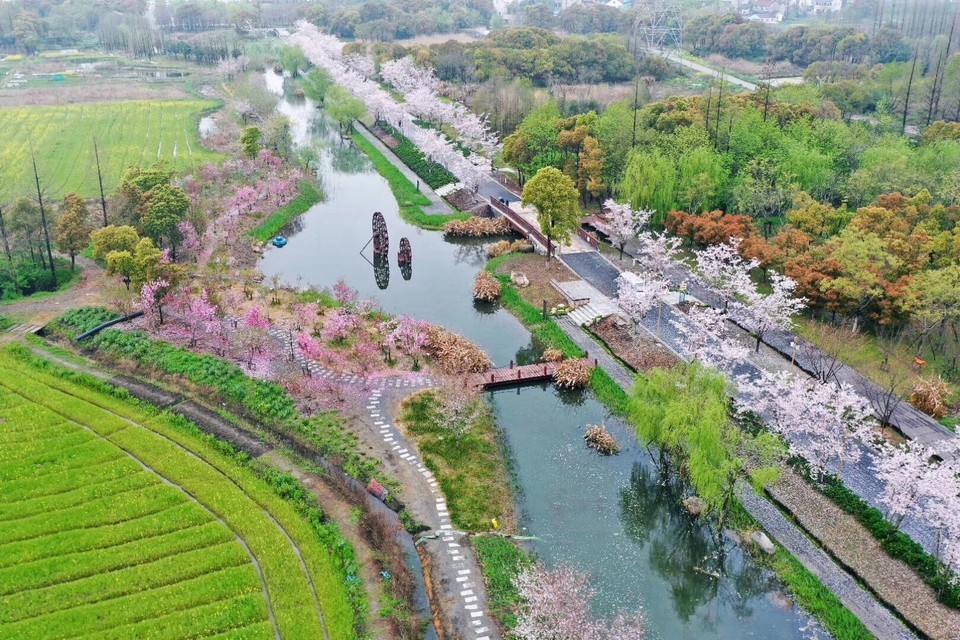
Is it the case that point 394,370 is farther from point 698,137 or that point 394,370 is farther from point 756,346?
point 698,137

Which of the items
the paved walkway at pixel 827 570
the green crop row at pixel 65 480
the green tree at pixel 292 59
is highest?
the green tree at pixel 292 59

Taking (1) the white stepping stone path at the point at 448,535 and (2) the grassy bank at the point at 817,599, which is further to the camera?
(1) the white stepping stone path at the point at 448,535

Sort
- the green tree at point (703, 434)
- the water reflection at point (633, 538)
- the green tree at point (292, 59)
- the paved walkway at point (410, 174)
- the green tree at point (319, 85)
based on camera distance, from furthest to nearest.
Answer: the green tree at point (292, 59), the green tree at point (319, 85), the paved walkway at point (410, 174), the green tree at point (703, 434), the water reflection at point (633, 538)

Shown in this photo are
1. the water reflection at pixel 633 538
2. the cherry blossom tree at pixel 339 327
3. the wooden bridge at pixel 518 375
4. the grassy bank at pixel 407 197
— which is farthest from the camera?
the grassy bank at pixel 407 197

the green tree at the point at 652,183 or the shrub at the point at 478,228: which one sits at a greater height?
the green tree at the point at 652,183

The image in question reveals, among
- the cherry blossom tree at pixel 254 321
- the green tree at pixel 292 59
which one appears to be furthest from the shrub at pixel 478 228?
the green tree at pixel 292 59

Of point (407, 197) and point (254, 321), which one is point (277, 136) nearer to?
point (407, 197)

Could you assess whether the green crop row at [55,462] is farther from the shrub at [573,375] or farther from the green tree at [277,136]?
the green tree at [277,136]

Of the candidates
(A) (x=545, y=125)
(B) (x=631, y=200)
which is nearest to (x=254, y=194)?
(A) (x=545, y=125)
